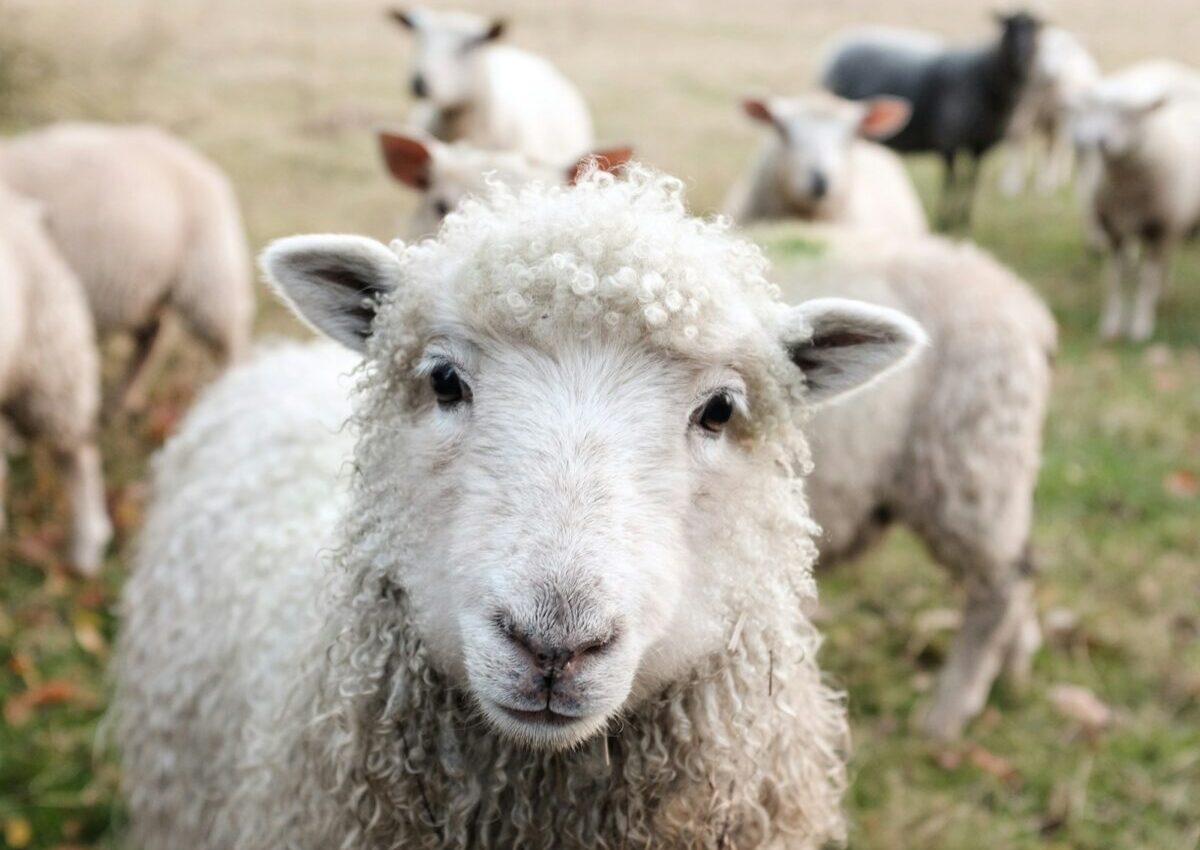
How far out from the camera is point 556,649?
1.48m

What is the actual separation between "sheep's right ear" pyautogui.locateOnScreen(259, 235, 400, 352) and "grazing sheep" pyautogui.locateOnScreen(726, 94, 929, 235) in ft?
14.2

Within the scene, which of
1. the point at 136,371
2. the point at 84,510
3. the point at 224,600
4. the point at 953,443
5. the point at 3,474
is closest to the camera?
the point at 224,600

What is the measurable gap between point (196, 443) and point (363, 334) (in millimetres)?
1435

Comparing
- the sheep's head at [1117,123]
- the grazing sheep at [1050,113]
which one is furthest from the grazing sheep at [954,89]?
the sheep's head at [1117,123]

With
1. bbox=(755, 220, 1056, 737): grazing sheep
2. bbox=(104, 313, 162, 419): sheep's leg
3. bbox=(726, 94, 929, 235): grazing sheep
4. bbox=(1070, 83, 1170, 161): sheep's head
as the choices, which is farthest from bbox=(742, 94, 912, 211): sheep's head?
bbox=(104, 313, 162, 419): sheep's leg

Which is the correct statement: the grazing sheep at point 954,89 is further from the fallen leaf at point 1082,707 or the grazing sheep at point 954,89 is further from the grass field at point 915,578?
the fallen leaf at point 1082,707

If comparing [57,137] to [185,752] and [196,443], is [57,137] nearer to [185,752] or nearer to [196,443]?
[196,443]

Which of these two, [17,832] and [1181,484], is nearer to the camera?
[17,832]

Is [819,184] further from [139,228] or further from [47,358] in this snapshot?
[47,358]

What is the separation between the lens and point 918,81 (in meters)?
11.6

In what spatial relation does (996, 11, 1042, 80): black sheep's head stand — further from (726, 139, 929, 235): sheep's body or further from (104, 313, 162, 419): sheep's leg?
(104, 313, 162, 419): sheep's leg

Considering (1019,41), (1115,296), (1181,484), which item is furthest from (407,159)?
(1019,41)

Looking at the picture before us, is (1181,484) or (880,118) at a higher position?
(880,118)

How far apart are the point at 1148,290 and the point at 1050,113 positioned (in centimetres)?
601
